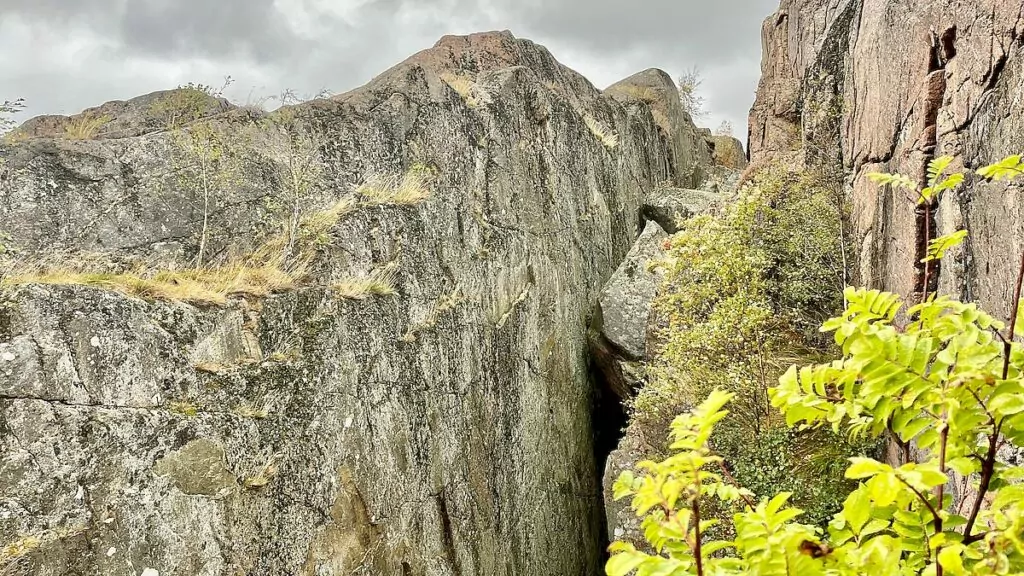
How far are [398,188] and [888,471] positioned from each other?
11.5 meters


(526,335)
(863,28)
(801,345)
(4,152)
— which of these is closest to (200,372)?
(4,152)

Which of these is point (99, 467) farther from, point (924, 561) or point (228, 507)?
point (924, 561)

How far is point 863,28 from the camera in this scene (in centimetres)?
901

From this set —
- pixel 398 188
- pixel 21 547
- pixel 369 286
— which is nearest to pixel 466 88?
pixel 398 188

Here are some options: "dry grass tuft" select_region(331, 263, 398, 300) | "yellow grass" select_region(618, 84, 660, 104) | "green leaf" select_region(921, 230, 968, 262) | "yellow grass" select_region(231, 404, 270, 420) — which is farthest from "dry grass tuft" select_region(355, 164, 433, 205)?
"yellow grass" select_region(618, 84, 660, 104)

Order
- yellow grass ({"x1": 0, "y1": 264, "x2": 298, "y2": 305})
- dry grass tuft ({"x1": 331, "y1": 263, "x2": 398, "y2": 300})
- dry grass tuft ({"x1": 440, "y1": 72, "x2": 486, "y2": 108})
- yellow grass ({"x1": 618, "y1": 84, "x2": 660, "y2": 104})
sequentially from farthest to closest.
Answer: yellow grass ({"x1": 618, "y1": 84, "x2": 660, "y2": 104}), dry grass tuft ({"x1": 440, "y1": 72, "x2": 486, "y2": 108}), dry grass tuft ({"x1": 331, "y1": 263, "x2": 398, "y2": 300}), yellow grass ({"x1": 0, "y1": 264, "x2": 298, "y2": 305})

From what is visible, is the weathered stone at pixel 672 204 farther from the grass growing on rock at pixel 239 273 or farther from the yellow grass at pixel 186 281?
the yellow grass at pixel 186 281

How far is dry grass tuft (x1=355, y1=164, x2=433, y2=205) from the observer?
38.7ft

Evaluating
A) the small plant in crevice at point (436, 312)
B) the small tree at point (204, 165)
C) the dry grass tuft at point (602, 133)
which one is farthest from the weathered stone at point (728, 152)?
the small tree at point (204, 165)

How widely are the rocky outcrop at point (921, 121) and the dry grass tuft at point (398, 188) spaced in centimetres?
752

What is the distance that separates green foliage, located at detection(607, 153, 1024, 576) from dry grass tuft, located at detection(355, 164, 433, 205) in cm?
993

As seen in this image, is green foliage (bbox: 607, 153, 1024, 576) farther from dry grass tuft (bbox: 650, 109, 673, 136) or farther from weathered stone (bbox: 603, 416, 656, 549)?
dry grass tuft (bbox: 650, 109, 673, 136)

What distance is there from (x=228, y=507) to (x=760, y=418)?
706 cm

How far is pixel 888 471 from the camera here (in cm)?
159
